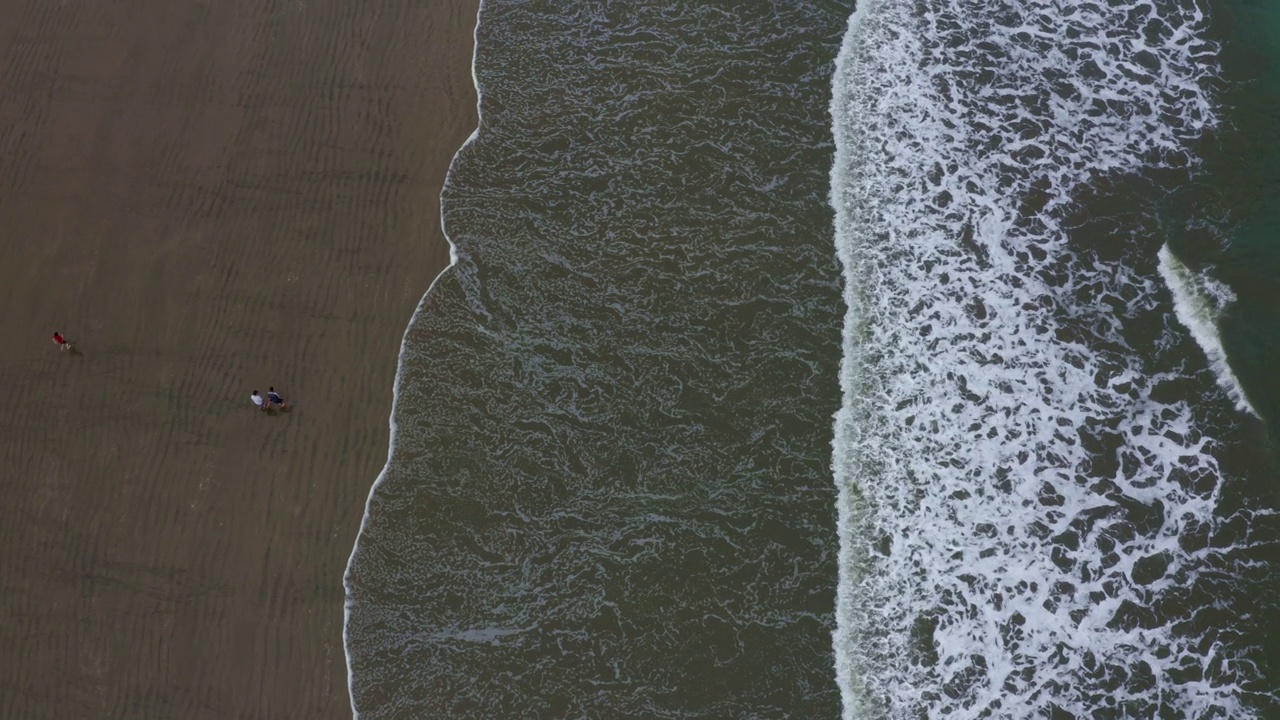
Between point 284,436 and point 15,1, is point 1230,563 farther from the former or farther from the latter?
point 15,1

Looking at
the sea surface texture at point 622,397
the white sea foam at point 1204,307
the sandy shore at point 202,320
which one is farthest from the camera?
the white sea foam at point 1204,307

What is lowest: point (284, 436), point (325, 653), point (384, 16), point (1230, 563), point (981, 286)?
point (325, 653)

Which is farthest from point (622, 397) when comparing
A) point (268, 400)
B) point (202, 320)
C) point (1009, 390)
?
point (202, 320)

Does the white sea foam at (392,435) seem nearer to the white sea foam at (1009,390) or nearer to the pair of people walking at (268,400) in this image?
the pair of people walking at (268,400)

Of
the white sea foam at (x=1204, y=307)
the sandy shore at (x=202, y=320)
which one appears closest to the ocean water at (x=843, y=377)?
the white sea foam at (x=1204, y=307)

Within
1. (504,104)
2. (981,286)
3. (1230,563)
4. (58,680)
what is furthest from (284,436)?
(1230,563)

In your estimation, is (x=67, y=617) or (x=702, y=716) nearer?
(x=702, y=716)

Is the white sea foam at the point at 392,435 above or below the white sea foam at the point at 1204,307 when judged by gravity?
below
